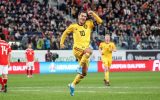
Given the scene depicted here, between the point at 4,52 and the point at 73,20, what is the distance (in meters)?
27.8

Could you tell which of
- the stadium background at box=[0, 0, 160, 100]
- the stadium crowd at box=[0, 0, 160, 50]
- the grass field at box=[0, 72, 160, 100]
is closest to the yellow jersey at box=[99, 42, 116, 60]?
the grass field at box=[0, 72, 160, 100]

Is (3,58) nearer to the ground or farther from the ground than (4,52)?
nearer to the ground

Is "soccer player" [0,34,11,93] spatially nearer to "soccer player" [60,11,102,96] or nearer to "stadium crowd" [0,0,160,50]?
"soccer player" [60,11,102,96]

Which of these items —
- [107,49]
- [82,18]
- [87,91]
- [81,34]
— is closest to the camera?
[82,18]

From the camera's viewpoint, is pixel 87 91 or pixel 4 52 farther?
pixel 4 52

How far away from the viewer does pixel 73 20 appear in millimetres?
49562

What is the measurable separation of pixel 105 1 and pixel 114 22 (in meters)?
2.85

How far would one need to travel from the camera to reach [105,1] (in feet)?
166

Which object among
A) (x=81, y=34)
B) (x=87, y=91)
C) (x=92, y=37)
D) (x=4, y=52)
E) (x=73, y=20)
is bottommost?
(x=87, y=91)

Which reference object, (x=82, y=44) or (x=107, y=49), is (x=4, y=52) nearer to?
(x=82, y=44)

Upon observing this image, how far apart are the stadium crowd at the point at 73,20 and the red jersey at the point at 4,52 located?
63.7 ft

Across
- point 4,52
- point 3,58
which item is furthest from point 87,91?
point 4,52

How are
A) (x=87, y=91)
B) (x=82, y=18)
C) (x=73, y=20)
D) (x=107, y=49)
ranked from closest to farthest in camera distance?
(x=82, y=18), (x=87, y=91), (x=107, y=49), (x=73, y=20)

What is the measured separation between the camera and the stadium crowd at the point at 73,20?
44.0 m
